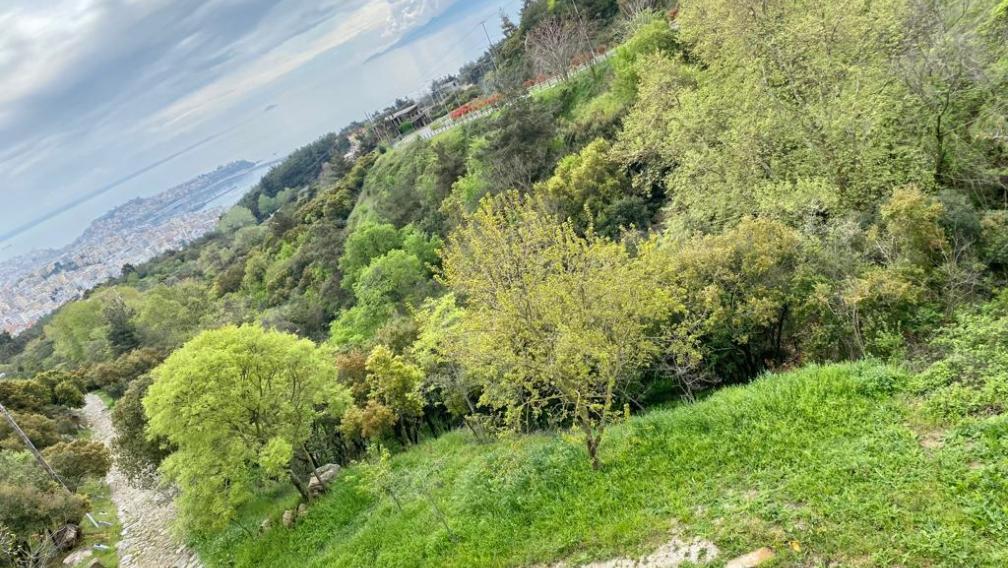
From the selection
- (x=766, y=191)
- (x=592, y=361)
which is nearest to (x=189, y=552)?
(x=592, y=361)

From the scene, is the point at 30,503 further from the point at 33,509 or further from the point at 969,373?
the point at 969,373

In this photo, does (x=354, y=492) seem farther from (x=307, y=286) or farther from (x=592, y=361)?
(x=307, y=286)

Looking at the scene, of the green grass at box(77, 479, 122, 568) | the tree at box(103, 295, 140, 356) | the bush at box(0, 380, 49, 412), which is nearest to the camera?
the green grass at box(77, 479, 122, 568)

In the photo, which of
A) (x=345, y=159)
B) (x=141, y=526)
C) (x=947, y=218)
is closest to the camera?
(x=947, y=218)

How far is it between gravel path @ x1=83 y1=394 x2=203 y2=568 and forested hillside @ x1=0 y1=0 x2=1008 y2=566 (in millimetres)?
1313

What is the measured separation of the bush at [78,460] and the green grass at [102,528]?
1.00 metres

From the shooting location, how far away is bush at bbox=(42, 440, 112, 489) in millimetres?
25219

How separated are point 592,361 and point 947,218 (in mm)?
9366

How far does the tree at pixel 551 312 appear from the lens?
31.6ft

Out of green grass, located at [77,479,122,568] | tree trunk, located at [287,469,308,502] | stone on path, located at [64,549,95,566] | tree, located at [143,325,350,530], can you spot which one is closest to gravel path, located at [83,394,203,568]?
green grass, located at [77,479,122,568]

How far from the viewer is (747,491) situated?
7.96 m

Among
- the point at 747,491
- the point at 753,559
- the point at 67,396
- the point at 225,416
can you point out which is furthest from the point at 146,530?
the point at 67,396

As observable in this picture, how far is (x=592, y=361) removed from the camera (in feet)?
35.1

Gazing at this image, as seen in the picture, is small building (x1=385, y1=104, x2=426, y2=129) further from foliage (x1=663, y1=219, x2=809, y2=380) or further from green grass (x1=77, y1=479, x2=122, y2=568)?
foliage (x1=663, y1=219, x2=809, y2=380)
